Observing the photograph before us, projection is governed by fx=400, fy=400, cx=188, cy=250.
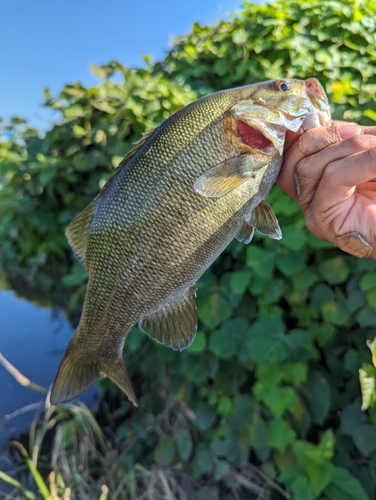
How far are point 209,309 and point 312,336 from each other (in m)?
0.43

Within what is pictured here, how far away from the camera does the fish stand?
0.99 meters

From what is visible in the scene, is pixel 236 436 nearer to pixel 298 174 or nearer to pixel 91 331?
pixel 91 331

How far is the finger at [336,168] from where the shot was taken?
93 centimetres

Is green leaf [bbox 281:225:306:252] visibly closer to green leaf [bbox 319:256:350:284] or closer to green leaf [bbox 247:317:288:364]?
green leaf [bbox 319:256:350:284]

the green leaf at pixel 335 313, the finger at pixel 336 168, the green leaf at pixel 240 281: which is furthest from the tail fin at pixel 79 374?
the green leaf at pixel 335 313

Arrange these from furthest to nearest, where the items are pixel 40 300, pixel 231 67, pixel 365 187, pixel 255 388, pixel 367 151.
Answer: pixel 40 300
pixel 231 67
pixel 255 388
pixel 365 187
pixel 367 151

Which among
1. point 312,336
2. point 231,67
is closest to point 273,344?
point 312,336

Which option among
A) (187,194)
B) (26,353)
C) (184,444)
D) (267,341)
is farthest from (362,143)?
(26,353)

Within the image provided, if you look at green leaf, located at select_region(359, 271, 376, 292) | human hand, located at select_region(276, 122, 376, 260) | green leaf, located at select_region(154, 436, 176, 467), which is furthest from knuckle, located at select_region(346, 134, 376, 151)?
green leaf, located at select_region(154, 436, 176, 467)

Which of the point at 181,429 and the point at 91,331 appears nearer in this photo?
the point at 91,331

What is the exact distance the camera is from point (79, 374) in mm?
1157

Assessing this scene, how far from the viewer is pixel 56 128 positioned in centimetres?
259

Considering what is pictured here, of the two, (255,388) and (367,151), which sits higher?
(367,151)

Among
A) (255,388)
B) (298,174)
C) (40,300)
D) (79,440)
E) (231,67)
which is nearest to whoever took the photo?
(298,174)
